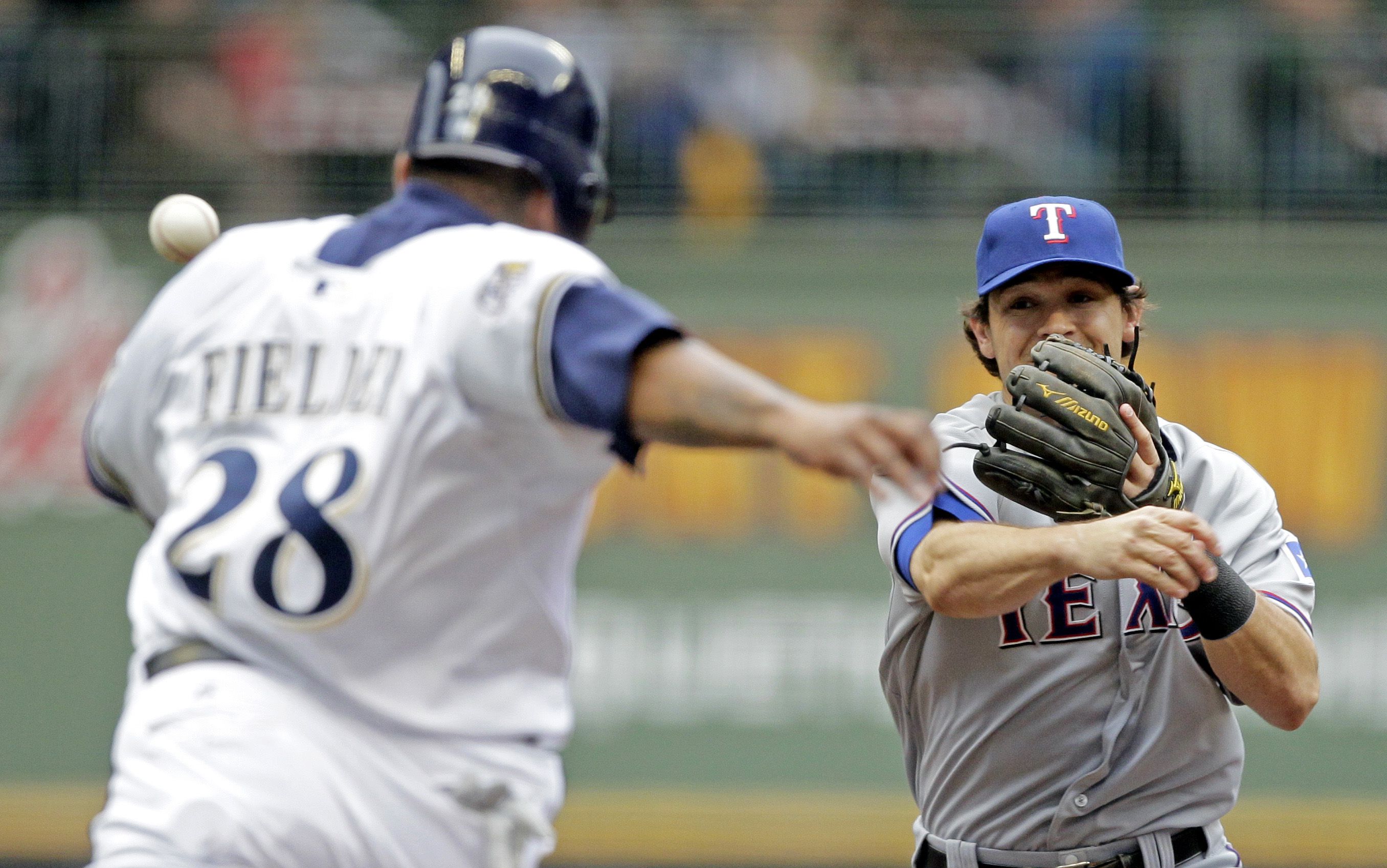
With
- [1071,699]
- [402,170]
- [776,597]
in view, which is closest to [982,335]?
[1071,699]

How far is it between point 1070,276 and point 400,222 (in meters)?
1.46

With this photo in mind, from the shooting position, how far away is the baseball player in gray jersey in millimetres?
3219

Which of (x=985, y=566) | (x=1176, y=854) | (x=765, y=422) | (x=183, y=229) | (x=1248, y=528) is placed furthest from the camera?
(x=1248, y=528)

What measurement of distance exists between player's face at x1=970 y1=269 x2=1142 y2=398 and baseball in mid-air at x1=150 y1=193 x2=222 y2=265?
161cm

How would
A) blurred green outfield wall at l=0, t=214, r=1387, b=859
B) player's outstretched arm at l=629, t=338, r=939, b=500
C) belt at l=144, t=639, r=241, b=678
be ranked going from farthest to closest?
blurred green outfield wall at l=0, t=214, r=1387, b=859 < belt at l=144, t=639, r=241, b=678 < player's outstretched arm at l=629, t=338, r=939, b=500

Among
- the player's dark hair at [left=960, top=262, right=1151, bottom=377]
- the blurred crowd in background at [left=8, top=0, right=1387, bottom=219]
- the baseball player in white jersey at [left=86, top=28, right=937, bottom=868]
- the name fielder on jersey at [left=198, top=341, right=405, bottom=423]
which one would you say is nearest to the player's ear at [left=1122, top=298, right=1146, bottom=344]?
the player's dark hair at [left=960, top=262, right=1151, bottom=377]

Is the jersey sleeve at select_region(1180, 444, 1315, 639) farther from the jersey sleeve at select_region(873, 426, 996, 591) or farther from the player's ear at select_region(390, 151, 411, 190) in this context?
the player's ear at select_region(390, 151, 411, 190)

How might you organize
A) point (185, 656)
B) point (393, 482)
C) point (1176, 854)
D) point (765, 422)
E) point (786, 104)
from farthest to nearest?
point (786, 104), point (1176, 854), point (185, 656), point (393, 482), point (765, 422)

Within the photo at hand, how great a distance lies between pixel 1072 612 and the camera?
3.48m

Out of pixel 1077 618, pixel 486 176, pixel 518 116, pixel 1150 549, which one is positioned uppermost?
pixel 518 116

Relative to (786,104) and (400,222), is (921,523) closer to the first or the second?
(400,222)

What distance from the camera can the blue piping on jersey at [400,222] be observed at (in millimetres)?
2832

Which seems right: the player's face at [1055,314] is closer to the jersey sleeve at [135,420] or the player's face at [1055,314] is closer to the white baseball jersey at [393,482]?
the white baseball jersey at [393,482]

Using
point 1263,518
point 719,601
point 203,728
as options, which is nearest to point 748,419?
point 203,728
